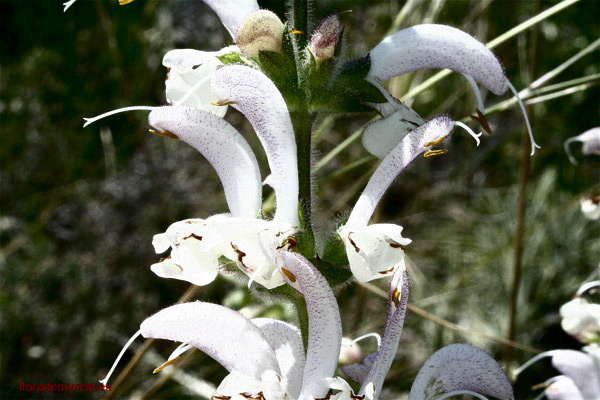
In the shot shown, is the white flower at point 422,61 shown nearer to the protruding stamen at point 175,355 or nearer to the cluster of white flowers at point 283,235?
the cluster of white flowers at point 283,235

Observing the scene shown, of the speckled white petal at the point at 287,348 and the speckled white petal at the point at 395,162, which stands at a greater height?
the speckled white petal at the point at 395,162

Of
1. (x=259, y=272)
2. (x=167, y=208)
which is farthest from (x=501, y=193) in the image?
(x=259, y=272)

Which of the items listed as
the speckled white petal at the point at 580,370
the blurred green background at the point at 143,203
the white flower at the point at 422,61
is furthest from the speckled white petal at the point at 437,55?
the blurred green background at the point at 143,203

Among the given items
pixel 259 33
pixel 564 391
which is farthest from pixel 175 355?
pixel 564 391

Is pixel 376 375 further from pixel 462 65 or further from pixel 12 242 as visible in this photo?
pixel 12 242

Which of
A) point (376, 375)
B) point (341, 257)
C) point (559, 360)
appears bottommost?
point (559, 360)

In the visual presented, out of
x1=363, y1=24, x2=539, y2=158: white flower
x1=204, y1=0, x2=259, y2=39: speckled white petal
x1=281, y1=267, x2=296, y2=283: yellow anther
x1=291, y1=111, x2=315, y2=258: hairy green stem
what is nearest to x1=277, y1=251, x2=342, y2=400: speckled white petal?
x1=281, y1=267, x2=296, y2=283: yellow anther
